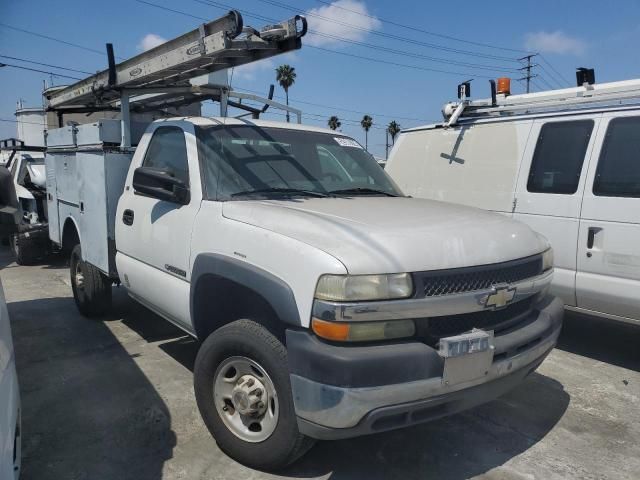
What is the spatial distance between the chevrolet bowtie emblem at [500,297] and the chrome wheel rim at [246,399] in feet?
3.86

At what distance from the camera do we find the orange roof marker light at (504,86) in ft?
19.6

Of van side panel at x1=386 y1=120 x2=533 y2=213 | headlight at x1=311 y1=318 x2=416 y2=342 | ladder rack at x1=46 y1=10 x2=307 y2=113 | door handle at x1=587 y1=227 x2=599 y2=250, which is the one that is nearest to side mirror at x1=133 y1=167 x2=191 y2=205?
ladder rack at x1=46 y1=10 x2=307 y2=113

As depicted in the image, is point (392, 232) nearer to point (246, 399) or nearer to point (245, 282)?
point (245, 282)

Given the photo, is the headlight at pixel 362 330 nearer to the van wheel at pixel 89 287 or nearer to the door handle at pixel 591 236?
the door handle at pixel 591 236

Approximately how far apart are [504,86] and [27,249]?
303 inches

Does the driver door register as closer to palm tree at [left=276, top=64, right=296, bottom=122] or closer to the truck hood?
the truck hood

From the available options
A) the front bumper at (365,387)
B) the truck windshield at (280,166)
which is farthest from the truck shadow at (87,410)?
the truck windshield at (280,166)

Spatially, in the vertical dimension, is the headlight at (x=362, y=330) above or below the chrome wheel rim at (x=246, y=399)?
above

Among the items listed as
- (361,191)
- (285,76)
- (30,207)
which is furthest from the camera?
(285,76)

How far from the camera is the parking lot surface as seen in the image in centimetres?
288

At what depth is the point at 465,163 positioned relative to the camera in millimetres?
5539

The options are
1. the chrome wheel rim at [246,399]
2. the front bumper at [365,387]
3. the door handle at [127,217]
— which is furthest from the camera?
the door handle at [127,217]

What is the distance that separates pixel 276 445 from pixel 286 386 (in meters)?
0.39

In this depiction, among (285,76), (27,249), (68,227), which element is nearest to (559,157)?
(68,227)
